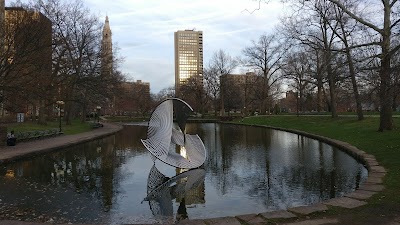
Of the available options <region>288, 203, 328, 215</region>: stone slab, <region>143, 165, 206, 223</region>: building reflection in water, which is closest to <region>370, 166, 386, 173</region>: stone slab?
<region>288, 203, 328, 215</region>: stone slab

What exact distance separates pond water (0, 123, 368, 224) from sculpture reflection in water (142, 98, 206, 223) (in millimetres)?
72

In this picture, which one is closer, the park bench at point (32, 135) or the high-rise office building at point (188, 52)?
the park bench at point (32, 135)

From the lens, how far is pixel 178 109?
46.7ft

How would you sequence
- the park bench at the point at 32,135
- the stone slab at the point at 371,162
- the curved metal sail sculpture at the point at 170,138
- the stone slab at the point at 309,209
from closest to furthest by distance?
the stone slab at the point at 309,209 < the curved metal sail sculpture at the point at 170,138 < the stone slab at the point at 371,162 < the park bench at the point at 32,135

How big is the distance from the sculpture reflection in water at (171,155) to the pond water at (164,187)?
7cm

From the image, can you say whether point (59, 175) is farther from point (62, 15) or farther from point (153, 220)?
point (62, 15)

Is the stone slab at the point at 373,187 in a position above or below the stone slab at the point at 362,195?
above

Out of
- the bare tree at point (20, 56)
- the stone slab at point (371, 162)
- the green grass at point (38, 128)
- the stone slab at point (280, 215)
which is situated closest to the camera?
the stone slab at point (280, 215)

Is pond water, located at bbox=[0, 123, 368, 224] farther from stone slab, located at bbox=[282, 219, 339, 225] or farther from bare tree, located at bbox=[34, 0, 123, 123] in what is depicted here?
bare tree, located at bbox=[34, 0, 123, 123]

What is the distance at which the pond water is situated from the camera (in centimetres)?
902

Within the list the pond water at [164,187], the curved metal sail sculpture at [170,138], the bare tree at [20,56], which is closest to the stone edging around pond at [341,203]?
the pond water at [164,187]

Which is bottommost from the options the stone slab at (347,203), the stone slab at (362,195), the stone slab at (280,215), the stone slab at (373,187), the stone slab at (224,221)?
the stone slab at (224,221)

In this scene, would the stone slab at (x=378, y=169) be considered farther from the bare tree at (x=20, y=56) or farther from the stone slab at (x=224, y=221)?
the bare tree at (x=20, y=56)

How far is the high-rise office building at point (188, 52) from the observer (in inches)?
5507
